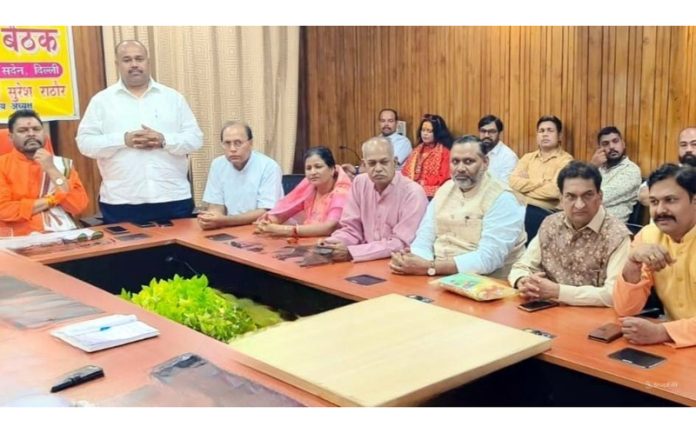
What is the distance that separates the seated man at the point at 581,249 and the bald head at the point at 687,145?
Answer: 219 cm

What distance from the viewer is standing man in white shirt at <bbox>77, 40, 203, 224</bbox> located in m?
3.83

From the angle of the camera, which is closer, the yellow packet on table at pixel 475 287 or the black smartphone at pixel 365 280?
the yellow packet on table at pixel 475 287

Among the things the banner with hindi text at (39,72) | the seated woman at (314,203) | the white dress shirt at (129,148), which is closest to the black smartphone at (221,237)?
the seated woman at (314,203)

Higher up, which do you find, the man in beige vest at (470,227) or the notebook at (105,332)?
the man in beige vest at (470,227)

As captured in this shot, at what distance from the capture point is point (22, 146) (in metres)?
3.76

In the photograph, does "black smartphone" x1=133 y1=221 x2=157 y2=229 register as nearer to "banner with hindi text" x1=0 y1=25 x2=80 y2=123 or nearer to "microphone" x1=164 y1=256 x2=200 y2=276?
"microphone" x1=164 y1=256 x2=200 y2=276

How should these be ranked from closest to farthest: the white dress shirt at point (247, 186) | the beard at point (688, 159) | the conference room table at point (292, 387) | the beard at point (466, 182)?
the conference room table at point (292, 387) → the beard at point (466, 182) → the white dress shirt at point (247, 186) → the beard at point (688, 159)

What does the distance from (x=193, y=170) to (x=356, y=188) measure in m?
2.83

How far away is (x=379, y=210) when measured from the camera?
3.20 metres

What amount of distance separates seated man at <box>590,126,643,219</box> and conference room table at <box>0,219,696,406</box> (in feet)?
6.96

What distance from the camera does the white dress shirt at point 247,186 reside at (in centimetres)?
395

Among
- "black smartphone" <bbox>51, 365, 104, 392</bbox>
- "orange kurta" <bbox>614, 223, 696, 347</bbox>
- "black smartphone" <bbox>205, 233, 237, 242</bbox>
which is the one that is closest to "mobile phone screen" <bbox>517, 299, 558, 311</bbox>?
"orange kurta" <bbox>614, 223, 696, 347</bbox>

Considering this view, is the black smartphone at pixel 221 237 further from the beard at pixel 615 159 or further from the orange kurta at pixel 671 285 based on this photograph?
the beard at pixel 615 159

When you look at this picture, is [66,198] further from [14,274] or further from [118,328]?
[118,328]
